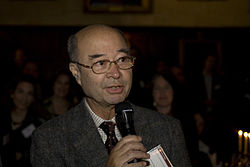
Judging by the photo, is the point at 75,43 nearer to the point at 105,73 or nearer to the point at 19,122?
the point at 105,73

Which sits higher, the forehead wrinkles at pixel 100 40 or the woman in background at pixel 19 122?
the forehead wrinkles at pixel 100 40

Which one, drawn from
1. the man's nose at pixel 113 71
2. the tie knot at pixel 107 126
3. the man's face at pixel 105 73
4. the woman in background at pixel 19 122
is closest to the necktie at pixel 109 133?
the tie knot at pixel 107 126

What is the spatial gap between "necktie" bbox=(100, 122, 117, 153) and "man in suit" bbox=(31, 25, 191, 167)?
31mm

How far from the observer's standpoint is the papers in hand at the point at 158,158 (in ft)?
5.52

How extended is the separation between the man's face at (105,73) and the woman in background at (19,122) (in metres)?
2.01

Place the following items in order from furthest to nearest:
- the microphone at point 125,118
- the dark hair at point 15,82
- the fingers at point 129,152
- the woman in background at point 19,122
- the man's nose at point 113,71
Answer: the dark hair at point 15,82 < the woman in background at point 19,122 < the man's nose at point 113,71 < the microphone at point 125,118 < the fingers at point 129,152

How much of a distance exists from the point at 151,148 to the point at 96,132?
32 cm

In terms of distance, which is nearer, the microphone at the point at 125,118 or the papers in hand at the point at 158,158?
the microphone at the point at 125,118

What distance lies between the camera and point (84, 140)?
1.76 m

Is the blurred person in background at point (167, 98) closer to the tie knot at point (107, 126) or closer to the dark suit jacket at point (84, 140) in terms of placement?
the dark suit jacket at point (84, 140)

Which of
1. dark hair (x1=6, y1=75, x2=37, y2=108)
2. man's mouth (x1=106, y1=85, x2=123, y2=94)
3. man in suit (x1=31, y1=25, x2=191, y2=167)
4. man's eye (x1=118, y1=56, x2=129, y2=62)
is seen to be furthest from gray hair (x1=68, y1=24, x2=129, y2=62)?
dark hair (x1=6, y1=75, x2=37, y2=108)

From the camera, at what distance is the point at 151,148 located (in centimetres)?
180

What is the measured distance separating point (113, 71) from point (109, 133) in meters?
0.38

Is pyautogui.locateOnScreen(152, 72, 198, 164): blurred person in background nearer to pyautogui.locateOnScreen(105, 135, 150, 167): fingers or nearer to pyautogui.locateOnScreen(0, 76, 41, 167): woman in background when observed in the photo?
pyautogui.locateOnScreen(0, 76, 41, 167): woman in background
